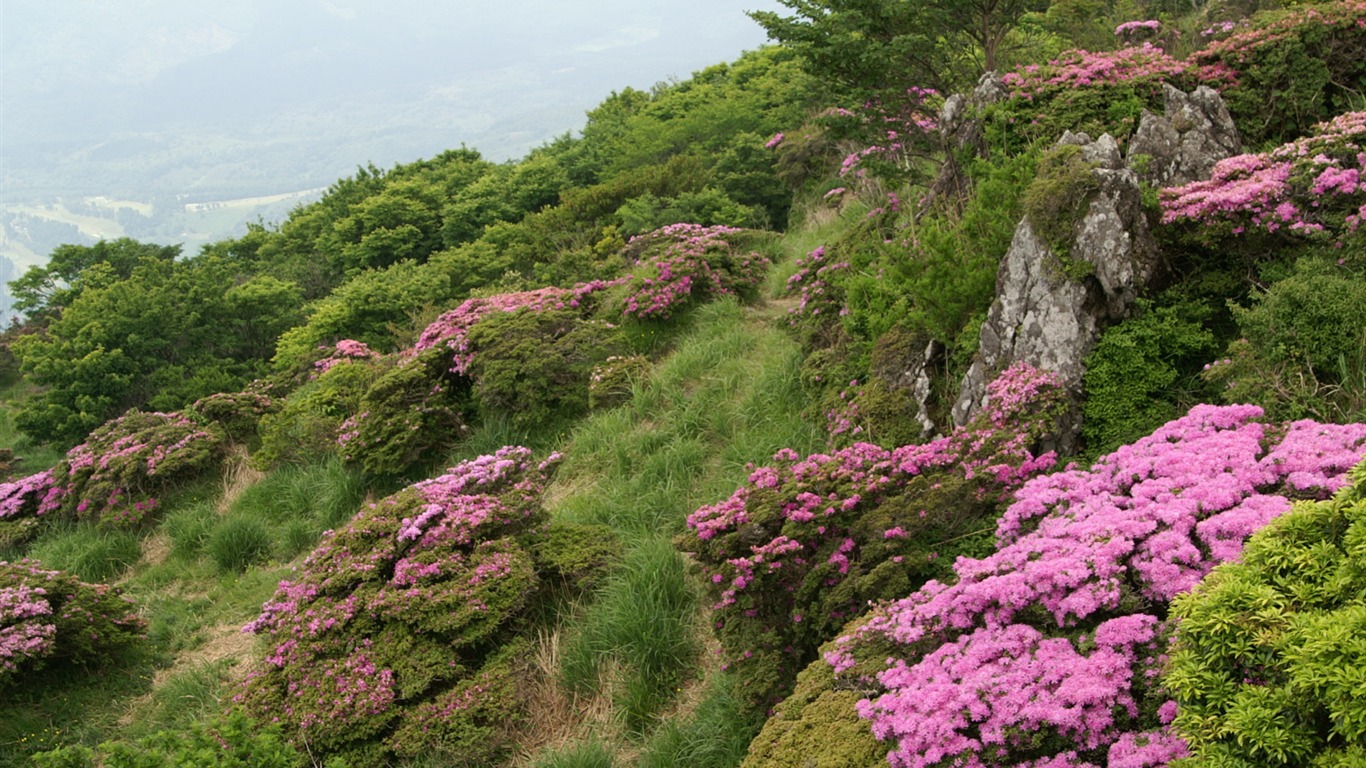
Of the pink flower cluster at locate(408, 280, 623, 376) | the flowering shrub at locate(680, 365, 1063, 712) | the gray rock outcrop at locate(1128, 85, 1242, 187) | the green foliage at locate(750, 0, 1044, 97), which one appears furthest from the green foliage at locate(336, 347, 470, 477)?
the gray rock outcrop at locate(1128, 85, 1242, 187)

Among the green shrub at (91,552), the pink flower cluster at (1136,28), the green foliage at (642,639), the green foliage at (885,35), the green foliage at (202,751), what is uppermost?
the green foliage at (885,35)

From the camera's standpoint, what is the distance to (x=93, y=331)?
14.9 m

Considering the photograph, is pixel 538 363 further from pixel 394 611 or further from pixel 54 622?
pixel 54 622

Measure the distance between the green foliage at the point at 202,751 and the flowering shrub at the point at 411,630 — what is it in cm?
51

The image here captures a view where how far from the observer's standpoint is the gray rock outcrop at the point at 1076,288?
478cm

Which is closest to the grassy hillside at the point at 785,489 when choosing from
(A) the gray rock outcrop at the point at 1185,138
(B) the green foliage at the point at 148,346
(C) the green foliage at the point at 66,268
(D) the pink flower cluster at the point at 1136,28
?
(D) the pink flower cluster at the point at 1136,28

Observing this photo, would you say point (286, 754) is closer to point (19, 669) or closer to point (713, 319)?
point (19, 669)

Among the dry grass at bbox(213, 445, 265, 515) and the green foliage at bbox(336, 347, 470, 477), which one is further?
the dry grass at bbox(213, 445, 265, 515)

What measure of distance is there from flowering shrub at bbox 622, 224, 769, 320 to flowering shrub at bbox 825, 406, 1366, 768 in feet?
18.8

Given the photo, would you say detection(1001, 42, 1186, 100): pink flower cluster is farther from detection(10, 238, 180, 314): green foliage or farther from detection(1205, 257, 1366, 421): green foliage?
detection(10, 238, 180, 314): green foliage

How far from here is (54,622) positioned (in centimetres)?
652

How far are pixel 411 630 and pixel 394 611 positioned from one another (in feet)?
0.52

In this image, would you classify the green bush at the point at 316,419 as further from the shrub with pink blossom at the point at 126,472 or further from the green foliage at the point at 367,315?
the green foliage at the point at 367,315

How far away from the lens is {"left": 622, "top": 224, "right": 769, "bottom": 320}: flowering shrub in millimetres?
8977
